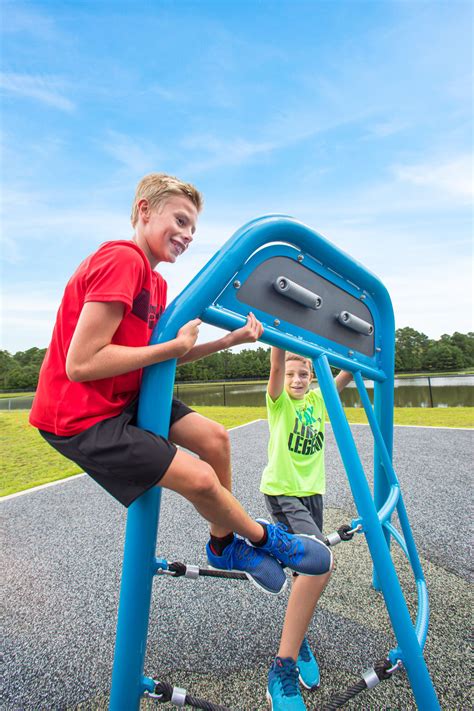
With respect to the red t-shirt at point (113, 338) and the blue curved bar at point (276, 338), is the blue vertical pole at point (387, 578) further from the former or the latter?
the red t-shirt at point (113, 338)

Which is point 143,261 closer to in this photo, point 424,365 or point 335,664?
point 335,664

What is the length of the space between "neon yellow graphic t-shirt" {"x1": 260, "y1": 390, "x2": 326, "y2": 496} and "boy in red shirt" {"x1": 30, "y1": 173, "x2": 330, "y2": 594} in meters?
0.52

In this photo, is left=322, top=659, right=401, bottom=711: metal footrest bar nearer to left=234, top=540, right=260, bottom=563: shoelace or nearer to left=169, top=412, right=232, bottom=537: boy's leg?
left=234, top=540, right=260, bottom=563: shoelace

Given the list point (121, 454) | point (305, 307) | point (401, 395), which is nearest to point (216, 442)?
point (121, 454)

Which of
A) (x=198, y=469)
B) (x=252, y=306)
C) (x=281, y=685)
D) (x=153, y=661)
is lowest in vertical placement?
(x=153, y=661)

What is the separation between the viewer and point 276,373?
6.55 ft

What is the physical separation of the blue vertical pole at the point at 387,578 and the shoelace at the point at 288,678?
0.41m

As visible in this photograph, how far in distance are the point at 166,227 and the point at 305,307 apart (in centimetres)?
60

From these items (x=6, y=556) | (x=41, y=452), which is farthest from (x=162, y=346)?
(x=41, y=452)

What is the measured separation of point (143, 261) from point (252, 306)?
40 centimetres

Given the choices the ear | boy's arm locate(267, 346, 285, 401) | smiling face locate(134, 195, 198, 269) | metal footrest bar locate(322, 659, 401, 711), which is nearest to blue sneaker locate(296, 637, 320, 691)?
metal footrest bar locate(322, 659, 401, 711)

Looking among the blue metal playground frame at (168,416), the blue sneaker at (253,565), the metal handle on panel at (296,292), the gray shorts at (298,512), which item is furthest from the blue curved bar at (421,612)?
the metal handle on panel at (296,292)

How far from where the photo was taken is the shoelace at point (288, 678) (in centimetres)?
145

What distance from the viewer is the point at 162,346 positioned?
4.00 feet
